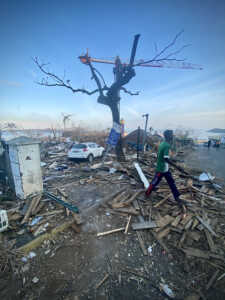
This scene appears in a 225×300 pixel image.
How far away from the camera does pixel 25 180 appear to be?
15.1 ft

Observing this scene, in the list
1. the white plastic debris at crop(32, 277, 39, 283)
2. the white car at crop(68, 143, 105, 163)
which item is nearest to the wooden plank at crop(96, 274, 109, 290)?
the white plastic debris at crop(32, 277, 39, 283)

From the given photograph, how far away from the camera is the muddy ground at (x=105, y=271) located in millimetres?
2123

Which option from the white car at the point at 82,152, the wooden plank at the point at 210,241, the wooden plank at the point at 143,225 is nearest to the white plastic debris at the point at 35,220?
the wooden plank at the point at 143,225

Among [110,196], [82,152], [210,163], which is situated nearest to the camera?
[110,196]

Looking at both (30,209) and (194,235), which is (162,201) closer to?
(194,235)

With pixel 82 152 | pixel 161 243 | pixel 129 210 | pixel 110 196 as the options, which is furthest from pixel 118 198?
pixel 82 152

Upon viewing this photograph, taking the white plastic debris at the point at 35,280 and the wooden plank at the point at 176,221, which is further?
the wooden plank at the point at 176,221

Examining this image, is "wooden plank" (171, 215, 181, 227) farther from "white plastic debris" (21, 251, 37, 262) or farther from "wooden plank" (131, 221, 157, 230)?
"white plastic debris" (21, 251, 37, 262)

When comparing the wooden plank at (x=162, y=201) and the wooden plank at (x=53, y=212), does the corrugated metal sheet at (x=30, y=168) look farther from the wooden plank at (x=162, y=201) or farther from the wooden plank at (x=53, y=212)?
the wooden plank at (x=162, y=201)

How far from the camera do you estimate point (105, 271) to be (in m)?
2.47

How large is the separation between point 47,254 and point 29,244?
47 cm

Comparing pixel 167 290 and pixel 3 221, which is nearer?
pixel 167 290

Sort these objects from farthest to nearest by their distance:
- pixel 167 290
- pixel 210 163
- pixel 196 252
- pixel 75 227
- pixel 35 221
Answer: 1. pixel 210 163
2. pixel 35 221
3. pixel 75 227
4. pixel 196 252
5. pixel 167 290

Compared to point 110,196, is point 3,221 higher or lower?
higher
